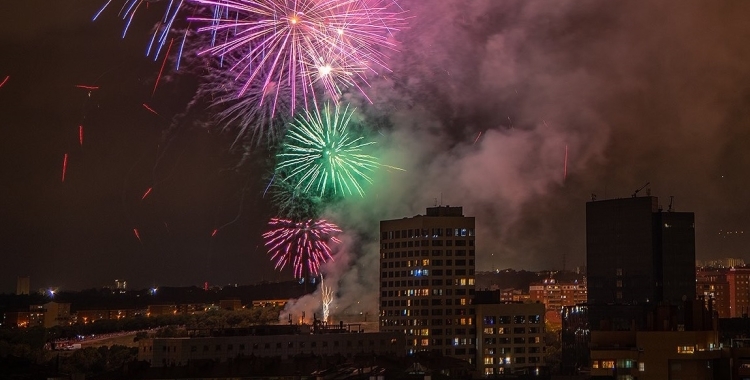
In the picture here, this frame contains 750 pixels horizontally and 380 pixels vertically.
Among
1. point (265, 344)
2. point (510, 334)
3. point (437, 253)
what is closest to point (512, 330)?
point (510, 334)

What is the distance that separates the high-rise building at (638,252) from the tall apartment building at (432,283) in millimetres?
15390

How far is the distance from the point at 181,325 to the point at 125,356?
25977 mm

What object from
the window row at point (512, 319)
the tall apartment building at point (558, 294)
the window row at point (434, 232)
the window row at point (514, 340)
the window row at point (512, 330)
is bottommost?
the window row at point (514, 340)

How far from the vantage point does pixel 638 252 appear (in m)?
80.5

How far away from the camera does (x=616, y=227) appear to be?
82.2 m

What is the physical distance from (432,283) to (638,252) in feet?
66.3

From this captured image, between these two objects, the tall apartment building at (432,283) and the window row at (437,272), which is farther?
the window row at (437,272)

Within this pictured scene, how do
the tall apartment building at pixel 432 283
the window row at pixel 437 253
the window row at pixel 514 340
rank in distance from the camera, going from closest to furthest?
Answer: 1. the window row at pixel 514 340
2. the tall apartment building at pixel 432 283
3. the window row at pixel 437 253

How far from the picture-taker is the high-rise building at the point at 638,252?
7969cm

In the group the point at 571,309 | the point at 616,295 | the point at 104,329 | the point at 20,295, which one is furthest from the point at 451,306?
the point at 20,295

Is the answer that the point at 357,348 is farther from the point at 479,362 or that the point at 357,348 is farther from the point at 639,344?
the point at 639,344

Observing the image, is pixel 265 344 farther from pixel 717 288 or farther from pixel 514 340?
pixel 717 288

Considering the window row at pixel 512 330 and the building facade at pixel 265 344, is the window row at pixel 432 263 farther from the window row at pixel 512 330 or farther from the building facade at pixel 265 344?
the building facade at pixel 265 344

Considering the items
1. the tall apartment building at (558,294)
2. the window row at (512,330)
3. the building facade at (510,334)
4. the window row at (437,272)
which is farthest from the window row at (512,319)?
the tall apartment building at (558,294)
